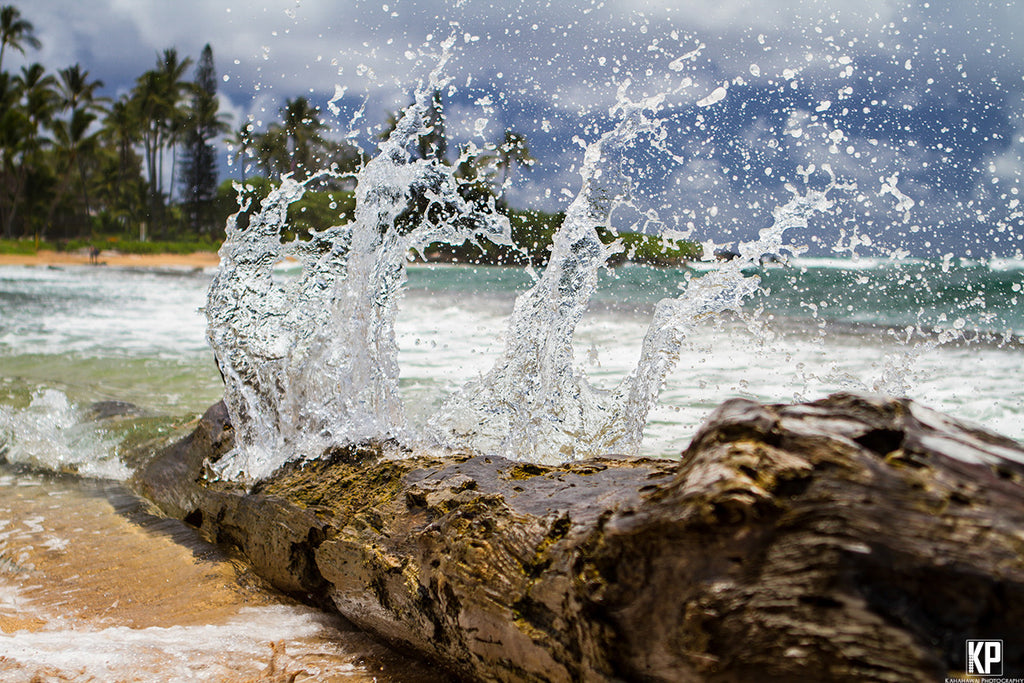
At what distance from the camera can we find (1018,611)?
972 mm

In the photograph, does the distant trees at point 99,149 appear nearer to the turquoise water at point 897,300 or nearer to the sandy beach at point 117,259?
the sandy beach at point 117,259

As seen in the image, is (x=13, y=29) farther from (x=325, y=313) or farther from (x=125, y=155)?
(x=325, y=313)

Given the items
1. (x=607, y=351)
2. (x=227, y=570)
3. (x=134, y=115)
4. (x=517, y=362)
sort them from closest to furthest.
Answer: (x=227, y=570) < (x=517, y=362) < (x=607, y=351) < (x=134, y=115)

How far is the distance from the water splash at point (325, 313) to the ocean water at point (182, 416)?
1.87ft

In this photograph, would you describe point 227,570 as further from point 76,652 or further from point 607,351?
point 607,351

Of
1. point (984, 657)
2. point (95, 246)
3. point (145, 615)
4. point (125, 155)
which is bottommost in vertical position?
point (145, 615)

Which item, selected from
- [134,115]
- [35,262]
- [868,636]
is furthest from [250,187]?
[134,115]

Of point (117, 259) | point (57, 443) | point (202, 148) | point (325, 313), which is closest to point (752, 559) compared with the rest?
point (325, 313)

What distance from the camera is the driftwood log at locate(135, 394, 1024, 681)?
39.9 inches

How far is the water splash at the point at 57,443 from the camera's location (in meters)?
3.87

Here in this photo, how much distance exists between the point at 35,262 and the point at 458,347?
4139cm

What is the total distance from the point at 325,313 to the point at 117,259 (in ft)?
163

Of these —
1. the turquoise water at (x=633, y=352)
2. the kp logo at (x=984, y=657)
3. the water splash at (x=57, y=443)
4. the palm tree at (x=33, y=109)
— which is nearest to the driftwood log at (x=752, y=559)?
the kp logo at (x=984, y=657)

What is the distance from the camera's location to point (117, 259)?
46.0 metres
